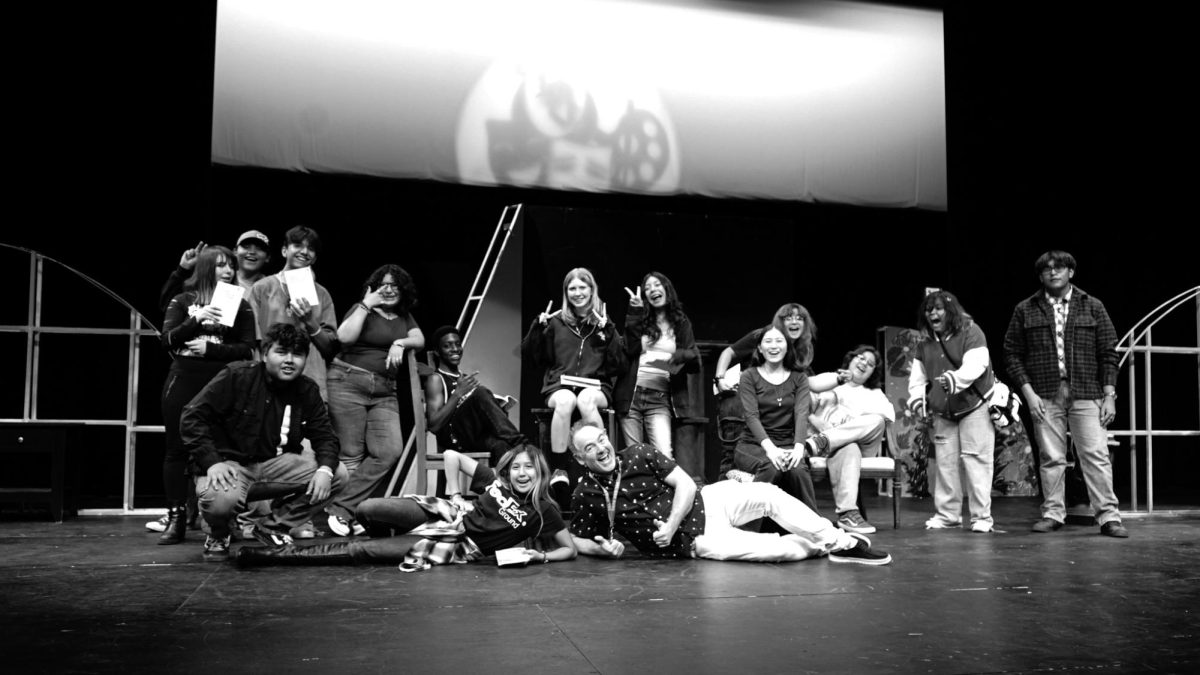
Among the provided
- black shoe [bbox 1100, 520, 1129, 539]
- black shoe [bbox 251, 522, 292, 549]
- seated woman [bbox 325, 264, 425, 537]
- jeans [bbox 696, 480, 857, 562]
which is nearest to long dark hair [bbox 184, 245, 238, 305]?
seated woman [bbox 325, 264, 425, 537]

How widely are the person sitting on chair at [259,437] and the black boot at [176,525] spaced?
509mm

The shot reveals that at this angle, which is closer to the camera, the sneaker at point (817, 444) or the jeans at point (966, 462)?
the sneaker at point (817, 444)

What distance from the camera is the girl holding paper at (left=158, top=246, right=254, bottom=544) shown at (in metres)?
4.03

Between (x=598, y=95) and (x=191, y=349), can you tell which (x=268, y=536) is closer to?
(x=191, y=349)

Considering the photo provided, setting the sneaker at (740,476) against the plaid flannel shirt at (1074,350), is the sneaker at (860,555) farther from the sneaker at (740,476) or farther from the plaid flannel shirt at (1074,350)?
the plaid flannel shirt at (1074,350)

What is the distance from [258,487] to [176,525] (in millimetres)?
733

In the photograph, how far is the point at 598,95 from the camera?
6.55 m

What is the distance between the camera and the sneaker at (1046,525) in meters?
4.68

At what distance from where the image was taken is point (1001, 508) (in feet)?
20.0

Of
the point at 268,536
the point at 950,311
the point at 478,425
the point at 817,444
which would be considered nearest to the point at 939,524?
the point at 817,444

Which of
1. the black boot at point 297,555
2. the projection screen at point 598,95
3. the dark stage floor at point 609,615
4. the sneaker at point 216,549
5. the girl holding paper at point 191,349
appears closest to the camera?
the dark stage floor at point 609,615

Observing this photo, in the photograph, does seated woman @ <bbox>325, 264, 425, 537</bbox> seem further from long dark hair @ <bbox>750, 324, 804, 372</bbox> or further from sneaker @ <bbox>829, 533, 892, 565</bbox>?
sneaker @ <bbox>829, 533, 892, 565</bbox>

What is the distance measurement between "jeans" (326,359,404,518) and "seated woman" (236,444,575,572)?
1.62 ft

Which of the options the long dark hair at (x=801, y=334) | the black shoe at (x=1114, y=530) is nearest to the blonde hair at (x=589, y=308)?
the long dark hair at (x=801, y=334)
